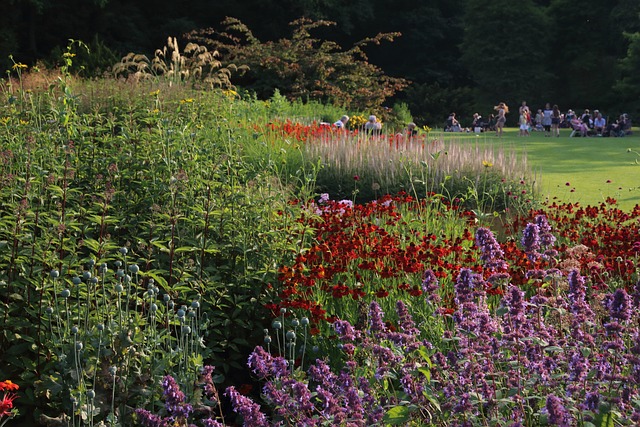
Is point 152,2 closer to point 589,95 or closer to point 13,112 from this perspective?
point 589,95

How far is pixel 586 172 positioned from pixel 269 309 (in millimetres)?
9982

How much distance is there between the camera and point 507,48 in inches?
1663

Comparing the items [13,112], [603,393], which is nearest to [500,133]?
[13,112]

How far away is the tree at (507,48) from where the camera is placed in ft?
138

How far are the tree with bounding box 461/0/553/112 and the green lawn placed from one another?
856 inches

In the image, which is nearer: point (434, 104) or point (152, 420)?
point (152, 420)

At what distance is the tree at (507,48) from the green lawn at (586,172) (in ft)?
71.3

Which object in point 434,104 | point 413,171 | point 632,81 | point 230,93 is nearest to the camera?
point 413,171

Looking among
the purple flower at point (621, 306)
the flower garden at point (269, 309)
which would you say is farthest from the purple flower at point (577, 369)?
the purple flower at point (621, 306)

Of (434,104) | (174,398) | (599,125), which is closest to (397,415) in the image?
(174,398)

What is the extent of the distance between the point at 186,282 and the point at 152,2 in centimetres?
3466

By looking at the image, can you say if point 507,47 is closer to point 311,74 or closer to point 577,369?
point 311,74

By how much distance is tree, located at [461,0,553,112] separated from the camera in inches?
1655

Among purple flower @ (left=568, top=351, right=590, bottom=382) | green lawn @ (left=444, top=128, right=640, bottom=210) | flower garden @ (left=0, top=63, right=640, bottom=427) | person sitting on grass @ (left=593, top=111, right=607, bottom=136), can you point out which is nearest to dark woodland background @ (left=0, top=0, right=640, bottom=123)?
person sitting on grass @ (left=593, top=111, right=607, bottom=136)
